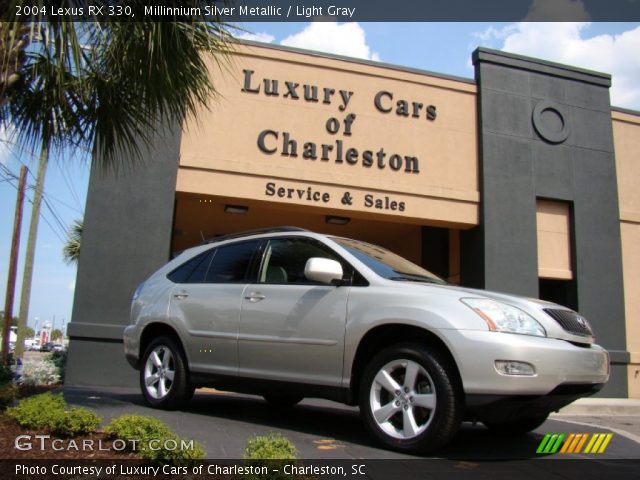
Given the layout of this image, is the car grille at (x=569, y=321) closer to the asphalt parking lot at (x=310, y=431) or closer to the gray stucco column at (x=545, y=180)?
the asphalt parking lot at (x=310, y=431)

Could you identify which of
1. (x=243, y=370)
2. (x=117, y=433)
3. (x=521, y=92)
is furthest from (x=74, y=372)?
(x=521, y=92)

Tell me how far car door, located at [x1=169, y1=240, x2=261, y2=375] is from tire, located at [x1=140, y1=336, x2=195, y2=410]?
0.57ft

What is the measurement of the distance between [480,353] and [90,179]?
819 cm

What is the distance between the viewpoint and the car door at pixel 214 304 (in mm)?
5359

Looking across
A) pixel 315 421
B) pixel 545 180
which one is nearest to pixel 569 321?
pixel 315 421

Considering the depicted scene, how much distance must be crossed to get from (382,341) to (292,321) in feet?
2.56

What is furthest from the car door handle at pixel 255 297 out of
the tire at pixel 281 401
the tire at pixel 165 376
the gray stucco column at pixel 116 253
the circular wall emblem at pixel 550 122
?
the circular wall emblem at pixel 550 122

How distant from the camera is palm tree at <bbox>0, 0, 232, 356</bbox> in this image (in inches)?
190

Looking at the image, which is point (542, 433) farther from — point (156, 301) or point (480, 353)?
point (156, 301)

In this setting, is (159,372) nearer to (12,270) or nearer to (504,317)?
(504,317)

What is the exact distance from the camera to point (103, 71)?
18.2 feet

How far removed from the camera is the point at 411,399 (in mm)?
4184

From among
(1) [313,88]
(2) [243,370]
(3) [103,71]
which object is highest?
(1) [313,88]

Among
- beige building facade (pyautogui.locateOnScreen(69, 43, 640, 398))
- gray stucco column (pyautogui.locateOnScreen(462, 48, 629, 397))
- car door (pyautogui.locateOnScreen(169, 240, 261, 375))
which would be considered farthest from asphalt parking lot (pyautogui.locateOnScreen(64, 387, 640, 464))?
gray stucco column (pyautogui.locateOnScreen(462, 48, 629, 397))
